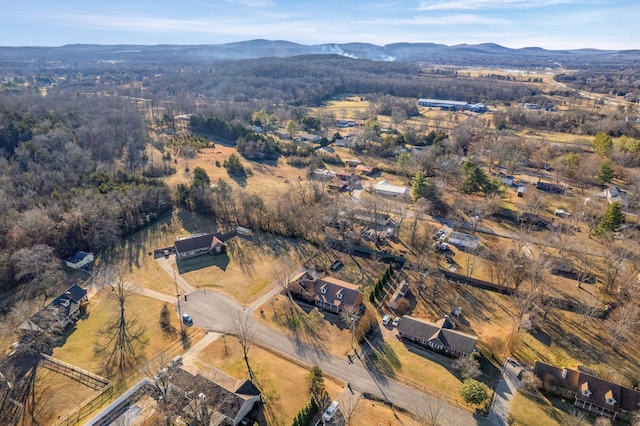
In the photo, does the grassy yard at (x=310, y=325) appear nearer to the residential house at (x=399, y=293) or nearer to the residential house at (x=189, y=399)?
the residential house at (x=399, y=293)

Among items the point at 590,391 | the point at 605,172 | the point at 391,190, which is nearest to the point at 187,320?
the point at 590,391

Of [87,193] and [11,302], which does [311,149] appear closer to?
[87,193]

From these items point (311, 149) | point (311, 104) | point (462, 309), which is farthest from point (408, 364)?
point (311, 104)

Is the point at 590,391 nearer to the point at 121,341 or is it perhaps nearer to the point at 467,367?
the point at 467,367

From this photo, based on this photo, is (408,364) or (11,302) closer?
(408,364)

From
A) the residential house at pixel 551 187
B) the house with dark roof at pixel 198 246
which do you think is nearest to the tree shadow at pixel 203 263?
the house with dark roof at pixel 198 246
